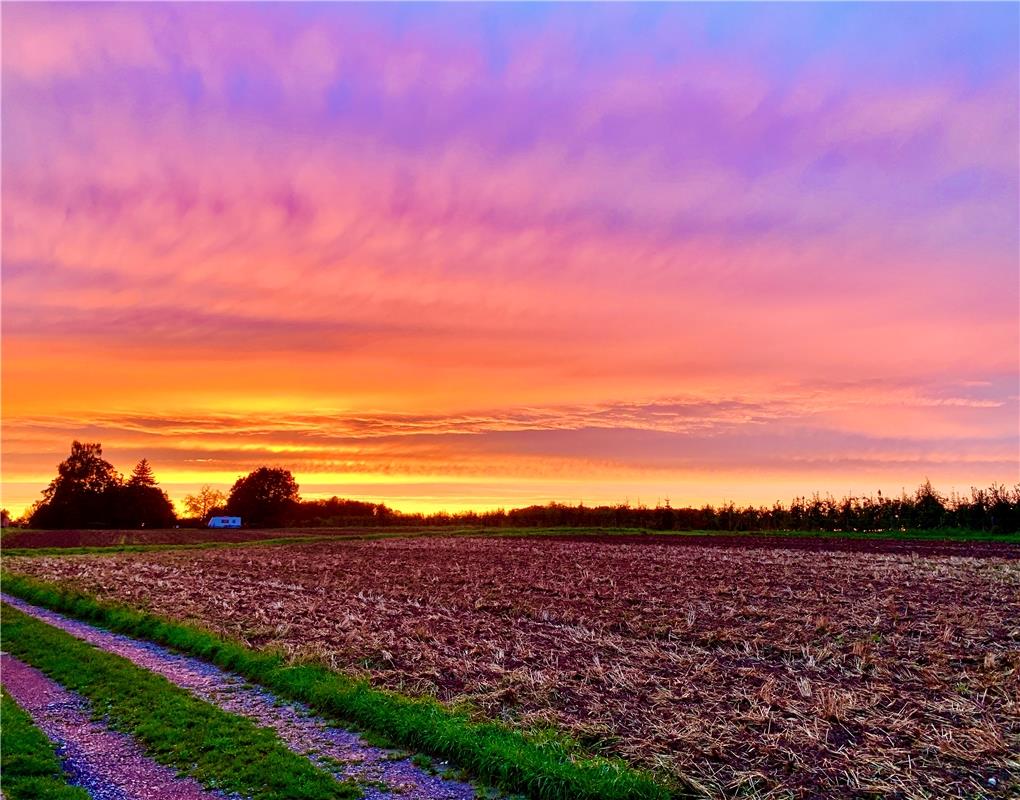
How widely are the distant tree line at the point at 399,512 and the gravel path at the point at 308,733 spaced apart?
5910cm

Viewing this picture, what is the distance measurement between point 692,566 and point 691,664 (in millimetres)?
18987

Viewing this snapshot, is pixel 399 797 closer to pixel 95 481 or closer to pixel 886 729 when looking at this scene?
pixel 886 729

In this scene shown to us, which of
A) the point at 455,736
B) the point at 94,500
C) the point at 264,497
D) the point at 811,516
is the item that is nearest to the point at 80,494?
the point at 94,500

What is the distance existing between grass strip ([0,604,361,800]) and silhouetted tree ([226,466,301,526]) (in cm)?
11952

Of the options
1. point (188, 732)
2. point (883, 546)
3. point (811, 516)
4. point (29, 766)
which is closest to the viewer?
point (29, 766)

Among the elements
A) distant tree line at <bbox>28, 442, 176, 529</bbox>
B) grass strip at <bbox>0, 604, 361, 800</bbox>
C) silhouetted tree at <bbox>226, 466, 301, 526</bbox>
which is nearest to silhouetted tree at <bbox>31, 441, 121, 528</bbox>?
distant tree line at <bbox>28, 442, 176, 529</bbox>

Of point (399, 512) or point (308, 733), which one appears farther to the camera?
point (399, 512)

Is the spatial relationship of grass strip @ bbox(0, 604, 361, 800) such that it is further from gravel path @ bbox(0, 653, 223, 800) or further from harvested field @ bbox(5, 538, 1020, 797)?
harvested field @ bbox(5, 538, 1020, 797)

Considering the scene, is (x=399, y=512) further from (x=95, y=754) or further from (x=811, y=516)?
(x=95, y=754)

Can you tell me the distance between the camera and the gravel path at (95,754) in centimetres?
905

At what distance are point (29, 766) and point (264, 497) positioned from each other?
13008 centimetres

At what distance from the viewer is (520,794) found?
345 inches

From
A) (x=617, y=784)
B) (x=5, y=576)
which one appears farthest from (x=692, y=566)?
(x=5, y=576)

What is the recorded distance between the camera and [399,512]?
124875 mm
